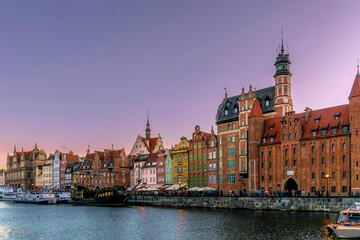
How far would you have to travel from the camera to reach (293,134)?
80.2m

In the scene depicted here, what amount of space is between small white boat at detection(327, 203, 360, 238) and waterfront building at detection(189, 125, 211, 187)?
204 ft

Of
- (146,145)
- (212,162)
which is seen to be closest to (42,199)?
(146,145)

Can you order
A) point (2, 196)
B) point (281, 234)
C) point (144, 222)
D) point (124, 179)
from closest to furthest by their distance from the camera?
point (281, 234) → point (144, 222) → point (124, 179) → point (2, 196)

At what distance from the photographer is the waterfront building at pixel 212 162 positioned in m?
101

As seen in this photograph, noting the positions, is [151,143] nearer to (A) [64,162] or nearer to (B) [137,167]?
(B) [137,167]

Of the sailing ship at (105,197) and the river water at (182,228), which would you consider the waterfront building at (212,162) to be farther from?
the river water at (182,228)

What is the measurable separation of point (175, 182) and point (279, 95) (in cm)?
4036

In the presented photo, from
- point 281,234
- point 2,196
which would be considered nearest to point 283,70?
point 281,234

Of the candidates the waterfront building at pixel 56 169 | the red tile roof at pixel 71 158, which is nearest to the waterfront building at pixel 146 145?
the red tile roof at pixel 71 158

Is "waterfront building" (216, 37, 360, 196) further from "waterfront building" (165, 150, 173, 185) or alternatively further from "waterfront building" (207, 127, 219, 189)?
"waterfront building" (165, 150, 173, 185)

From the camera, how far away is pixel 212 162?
4033 inches

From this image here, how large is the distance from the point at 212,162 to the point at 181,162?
41.6 ft

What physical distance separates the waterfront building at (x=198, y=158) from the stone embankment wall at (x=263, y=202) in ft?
50.0

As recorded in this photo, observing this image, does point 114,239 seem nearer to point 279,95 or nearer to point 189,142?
point 279,95
